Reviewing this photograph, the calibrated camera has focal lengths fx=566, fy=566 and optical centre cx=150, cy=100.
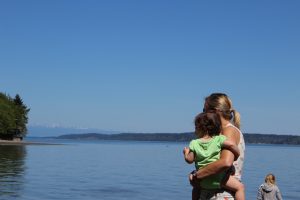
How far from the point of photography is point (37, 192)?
26938 mm

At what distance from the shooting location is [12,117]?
371ft

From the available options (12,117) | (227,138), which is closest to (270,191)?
(227,138)

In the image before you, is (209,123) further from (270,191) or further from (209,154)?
(270,191)

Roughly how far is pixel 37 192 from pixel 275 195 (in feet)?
55.3

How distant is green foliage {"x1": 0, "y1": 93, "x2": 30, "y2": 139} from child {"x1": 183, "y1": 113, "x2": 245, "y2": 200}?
107m

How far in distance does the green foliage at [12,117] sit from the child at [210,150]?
107m

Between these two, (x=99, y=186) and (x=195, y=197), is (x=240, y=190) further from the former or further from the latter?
(x=99, y=186)

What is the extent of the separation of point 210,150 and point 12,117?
112m

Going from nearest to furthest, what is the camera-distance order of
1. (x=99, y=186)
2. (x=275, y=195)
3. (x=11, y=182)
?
(x=275, y=195) < (x=11, y=182) < (x=99, y=186)

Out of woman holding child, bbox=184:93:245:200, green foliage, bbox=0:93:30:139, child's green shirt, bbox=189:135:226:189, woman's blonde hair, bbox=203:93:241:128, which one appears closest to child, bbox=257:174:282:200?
woman holding child, bbox=184:93:245:200

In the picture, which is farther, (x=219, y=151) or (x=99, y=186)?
(x=99, y=186)

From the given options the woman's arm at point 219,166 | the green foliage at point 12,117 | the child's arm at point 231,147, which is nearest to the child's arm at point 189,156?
the woman's arm at point 219,166

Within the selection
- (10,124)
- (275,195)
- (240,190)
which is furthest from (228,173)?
(10,124)

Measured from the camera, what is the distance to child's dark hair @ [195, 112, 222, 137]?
4.80 metres
